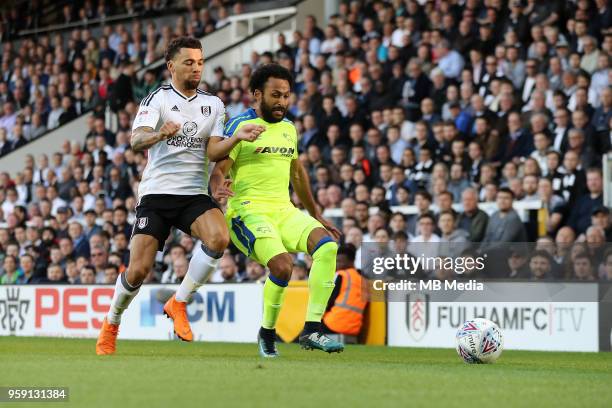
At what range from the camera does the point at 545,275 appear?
1348cm

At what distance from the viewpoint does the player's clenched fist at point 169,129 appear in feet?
30.3

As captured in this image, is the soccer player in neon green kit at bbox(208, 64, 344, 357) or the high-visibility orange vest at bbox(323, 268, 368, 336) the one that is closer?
the soccer player in neon green kit at bbox(208, 64, 344, 357)

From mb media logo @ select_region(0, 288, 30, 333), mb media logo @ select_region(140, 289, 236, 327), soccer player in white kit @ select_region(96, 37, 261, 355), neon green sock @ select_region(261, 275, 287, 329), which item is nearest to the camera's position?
neon green sock @ select_region(261, 275, 287, 329)

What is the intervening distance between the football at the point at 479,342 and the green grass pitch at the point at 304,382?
22 cm

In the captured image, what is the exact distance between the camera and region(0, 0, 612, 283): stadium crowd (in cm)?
1493

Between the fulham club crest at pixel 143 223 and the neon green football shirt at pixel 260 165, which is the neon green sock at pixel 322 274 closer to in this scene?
the neon green football shirt at pixel 260 165

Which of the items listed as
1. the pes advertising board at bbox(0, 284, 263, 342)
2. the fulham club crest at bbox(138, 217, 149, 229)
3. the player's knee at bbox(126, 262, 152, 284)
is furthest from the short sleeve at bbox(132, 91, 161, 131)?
the pes advertising board at bbox(0, 284, 263, 342)

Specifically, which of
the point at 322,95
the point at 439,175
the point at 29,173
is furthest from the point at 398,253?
the point at 29,173

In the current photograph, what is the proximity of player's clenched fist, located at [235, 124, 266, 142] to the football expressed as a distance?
225cm

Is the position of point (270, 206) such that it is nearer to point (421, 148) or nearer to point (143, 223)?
point (143, 223)

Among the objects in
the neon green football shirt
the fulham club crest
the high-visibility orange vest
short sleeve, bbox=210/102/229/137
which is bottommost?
the high-visibility orange vest

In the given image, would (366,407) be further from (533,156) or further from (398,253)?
(533,156)

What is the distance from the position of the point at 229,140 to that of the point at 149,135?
2.06 feet

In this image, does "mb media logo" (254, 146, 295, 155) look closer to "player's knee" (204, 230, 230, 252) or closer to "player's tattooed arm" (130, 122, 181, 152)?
"player's knee" (204, 230, 230, 252)
